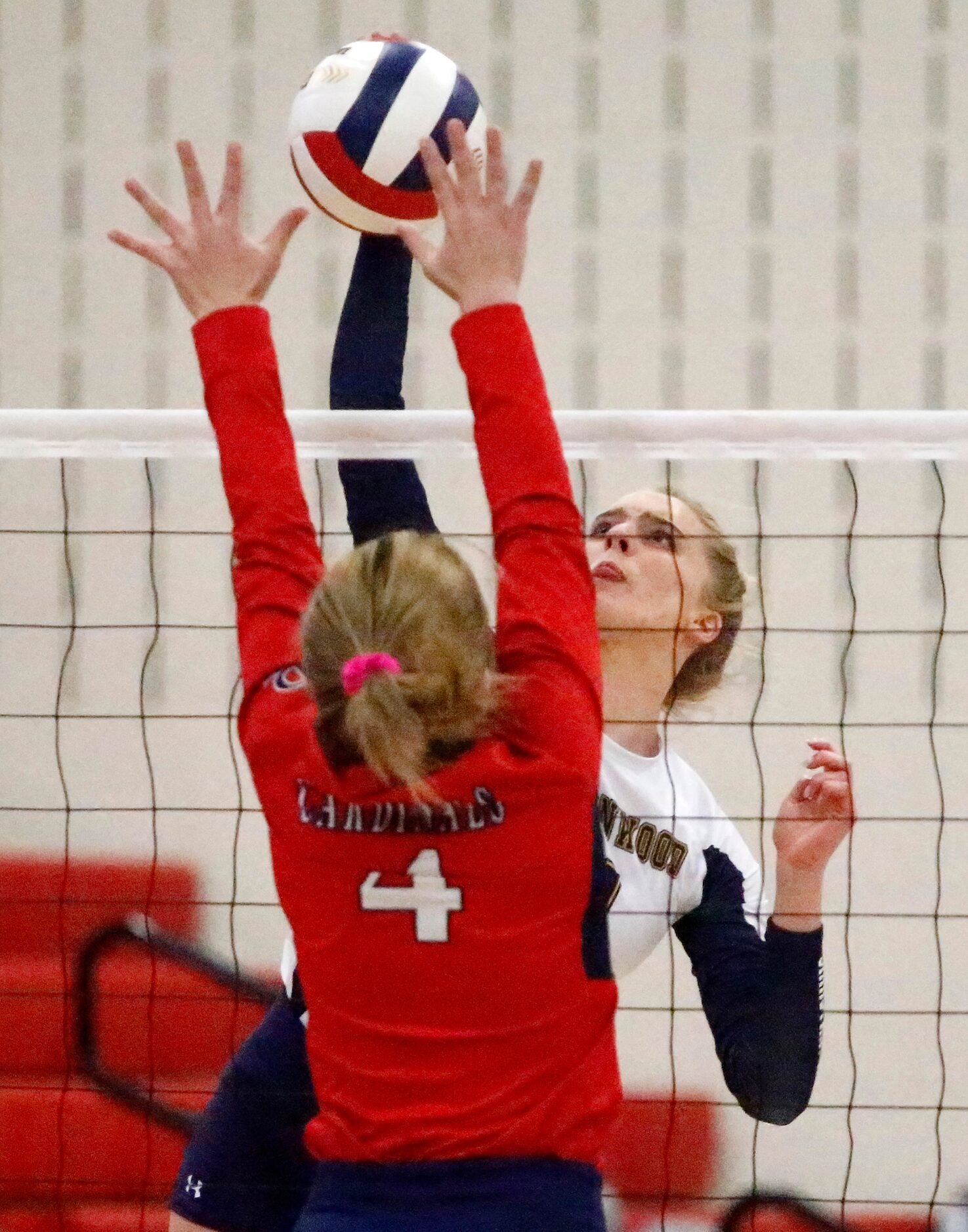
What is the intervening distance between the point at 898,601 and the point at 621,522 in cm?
237

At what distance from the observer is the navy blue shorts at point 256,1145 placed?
7.36ft

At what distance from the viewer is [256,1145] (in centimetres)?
226


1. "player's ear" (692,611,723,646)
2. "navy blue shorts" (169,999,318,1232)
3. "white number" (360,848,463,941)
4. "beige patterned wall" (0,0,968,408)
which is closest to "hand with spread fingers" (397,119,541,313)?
"white number" (360,848,463,941)

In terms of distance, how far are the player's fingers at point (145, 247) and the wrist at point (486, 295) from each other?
391 mm

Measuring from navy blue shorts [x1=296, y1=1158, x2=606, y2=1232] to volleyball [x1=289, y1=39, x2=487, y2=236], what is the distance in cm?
121

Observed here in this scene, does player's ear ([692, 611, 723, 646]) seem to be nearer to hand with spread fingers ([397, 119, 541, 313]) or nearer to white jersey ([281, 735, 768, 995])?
white jersey ([281, 735, 768, 995])

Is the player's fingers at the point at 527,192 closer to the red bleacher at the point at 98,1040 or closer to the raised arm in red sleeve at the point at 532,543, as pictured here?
the raised arm in red sleeve at the point at 532,543

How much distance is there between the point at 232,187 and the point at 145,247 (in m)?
0.13

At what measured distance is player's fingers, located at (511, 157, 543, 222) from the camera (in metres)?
1.68

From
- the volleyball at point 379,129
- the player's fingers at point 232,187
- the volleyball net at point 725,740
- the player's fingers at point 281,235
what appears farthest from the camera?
the volleyball net at point 725,740

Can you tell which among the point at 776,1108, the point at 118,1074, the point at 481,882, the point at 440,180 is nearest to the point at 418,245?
the point at 440,180

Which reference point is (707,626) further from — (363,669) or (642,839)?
(363,669)

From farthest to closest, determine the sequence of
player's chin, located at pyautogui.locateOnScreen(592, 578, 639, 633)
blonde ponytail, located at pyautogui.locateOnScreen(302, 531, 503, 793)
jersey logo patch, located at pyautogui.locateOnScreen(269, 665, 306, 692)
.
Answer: player's chin, located at pyautogui.locateOnScreen(592, 578, 639, 633) < jersey logo patch, located at pyautogui.locateOnScreen(269, 665, 306, 692) < blonde ponytail, located at pyautogui.locateOnScreen(302, 531, 503, 793)

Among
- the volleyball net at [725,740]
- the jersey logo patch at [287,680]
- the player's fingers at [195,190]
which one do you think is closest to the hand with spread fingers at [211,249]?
the player's fingers at [195,190]
